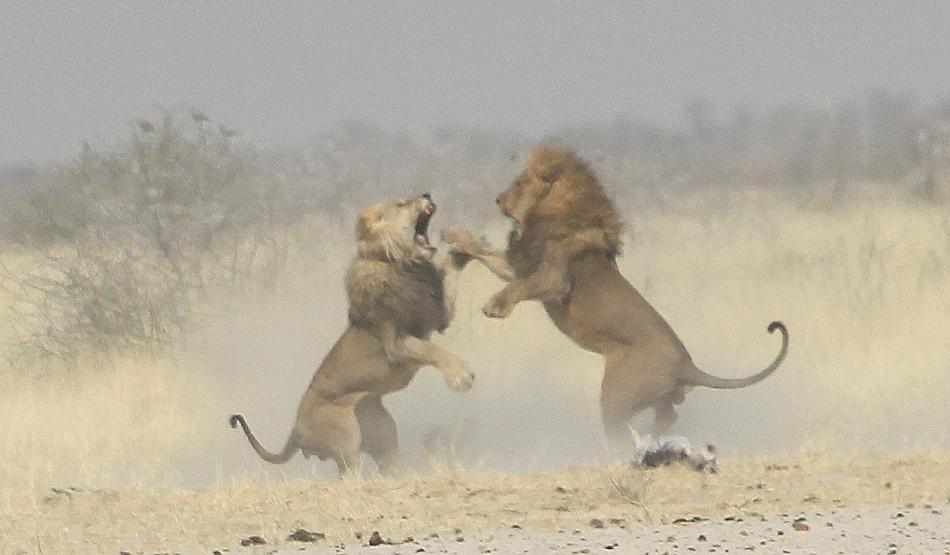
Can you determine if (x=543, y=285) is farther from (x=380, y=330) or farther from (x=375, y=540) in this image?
(x=375, y=540)

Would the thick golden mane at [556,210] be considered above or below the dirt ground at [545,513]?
above

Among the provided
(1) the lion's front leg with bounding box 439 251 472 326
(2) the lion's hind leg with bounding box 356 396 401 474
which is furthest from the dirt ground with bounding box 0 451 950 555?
(1) the lion's front leg with bounding box 439 251 472 326

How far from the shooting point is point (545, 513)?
8.80 metres

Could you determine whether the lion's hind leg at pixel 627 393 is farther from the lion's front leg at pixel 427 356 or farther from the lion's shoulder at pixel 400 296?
the lion's shoulder at pixel 400 296

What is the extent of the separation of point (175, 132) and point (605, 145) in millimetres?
24951

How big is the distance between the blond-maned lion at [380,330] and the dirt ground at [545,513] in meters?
0.33

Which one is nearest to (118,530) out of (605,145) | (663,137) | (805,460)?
(805,460)

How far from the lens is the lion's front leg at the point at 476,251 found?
11109 mm

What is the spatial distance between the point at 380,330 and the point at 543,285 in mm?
898

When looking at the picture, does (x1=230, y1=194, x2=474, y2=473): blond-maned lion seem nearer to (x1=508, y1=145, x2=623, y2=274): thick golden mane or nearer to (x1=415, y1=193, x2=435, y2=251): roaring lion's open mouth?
(x1=415, y1=193, x2=435, y2=251): roaring lion's open mouth

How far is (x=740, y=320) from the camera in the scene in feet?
51.7

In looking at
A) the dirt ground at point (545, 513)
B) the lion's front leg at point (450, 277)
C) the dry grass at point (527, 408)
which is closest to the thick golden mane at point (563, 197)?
the lion's front leg at point (450, 277)

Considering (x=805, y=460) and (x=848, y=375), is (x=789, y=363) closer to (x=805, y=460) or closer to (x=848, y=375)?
(x=848, y=375)

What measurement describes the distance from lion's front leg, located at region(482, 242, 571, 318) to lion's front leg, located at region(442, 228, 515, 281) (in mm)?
139
